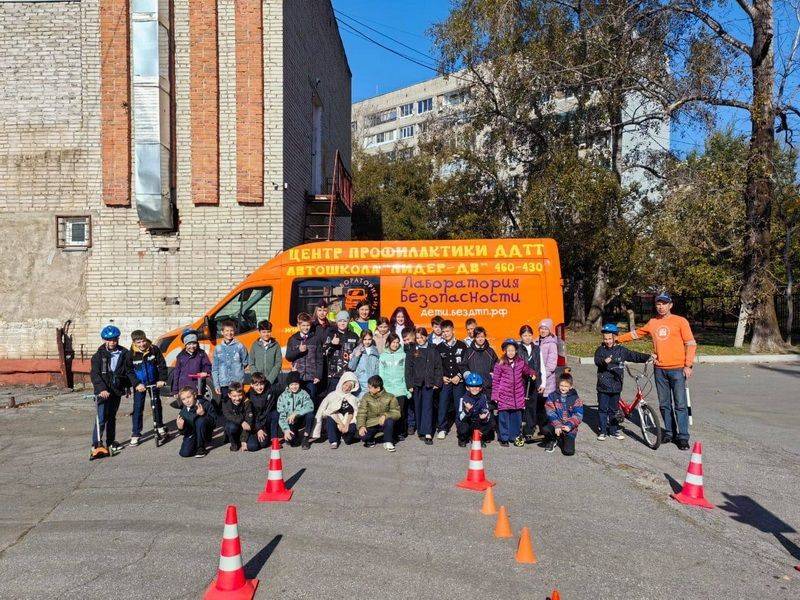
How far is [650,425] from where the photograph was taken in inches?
299

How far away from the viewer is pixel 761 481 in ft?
20.5

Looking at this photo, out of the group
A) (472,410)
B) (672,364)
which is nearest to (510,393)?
(472,410)

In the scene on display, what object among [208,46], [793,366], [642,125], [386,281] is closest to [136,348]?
[386,281]

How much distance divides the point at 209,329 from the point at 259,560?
6.22 m

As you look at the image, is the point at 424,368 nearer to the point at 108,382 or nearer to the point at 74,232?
the point at 108,382

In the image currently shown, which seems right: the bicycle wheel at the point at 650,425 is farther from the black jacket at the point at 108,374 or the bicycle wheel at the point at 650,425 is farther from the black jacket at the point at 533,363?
the black jacket at the point at 108,374

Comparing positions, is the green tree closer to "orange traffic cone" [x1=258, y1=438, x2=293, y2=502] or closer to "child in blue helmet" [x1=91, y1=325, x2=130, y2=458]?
"child in blue helmet" [x1=91, y1=325, x2=130, y2=458]

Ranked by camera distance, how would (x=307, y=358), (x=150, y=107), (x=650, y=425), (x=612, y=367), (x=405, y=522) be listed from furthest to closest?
1. (x=150, y=107)
2. (x=307, y=358)
3. (x=612, y=367)
4. (x=650, y=425)
5. (x=405, y=522)

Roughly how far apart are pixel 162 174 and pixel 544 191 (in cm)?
1205

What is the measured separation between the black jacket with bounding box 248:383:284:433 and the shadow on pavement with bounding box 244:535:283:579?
118 inches

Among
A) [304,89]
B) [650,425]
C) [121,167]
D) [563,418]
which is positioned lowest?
[650,425]

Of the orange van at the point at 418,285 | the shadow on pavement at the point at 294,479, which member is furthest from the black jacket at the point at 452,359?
the shadow on pavement at the point at 294,479

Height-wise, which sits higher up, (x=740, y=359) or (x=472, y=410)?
(x=472, y=410)

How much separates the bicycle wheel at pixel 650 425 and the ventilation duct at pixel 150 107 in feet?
33.8
